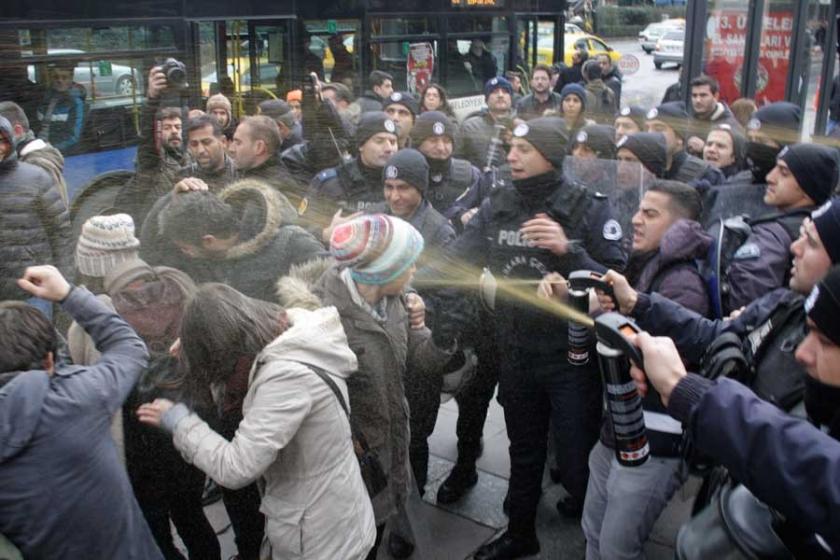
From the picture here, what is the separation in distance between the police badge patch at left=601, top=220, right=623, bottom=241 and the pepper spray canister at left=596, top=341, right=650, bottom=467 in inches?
42.0

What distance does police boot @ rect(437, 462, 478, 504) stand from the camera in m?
4.07

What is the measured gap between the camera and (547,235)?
323cm

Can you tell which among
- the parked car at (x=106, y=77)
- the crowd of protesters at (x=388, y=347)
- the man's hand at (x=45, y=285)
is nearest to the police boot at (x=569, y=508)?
the crowd of protesters at (x=388, y=347)

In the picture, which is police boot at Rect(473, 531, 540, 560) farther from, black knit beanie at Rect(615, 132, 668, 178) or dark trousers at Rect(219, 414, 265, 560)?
black knit beanie at Rect(615, 132, 668, 178)

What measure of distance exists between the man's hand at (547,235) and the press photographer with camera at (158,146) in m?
3.03

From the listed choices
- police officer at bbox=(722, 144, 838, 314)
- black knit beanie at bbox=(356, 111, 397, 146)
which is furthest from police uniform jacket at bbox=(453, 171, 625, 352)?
black knit beanie at bbox=(356, 111, 397, 146)

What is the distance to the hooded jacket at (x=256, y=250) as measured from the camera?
11.5 feet

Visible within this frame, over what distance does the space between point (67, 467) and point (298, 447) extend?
621 mm

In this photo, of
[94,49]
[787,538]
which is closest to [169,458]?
[787,538]

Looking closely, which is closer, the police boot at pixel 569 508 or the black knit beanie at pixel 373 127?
the police boot at pixel 569 508

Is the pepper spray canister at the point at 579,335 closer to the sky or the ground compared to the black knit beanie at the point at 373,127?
closer to the ground

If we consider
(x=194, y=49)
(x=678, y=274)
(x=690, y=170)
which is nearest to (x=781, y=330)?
→ (x=678, y=274)

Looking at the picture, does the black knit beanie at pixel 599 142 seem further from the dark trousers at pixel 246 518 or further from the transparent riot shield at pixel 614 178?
the dark trousers at pixel 246 518

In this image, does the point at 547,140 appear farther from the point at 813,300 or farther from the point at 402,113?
the point at 402,113
